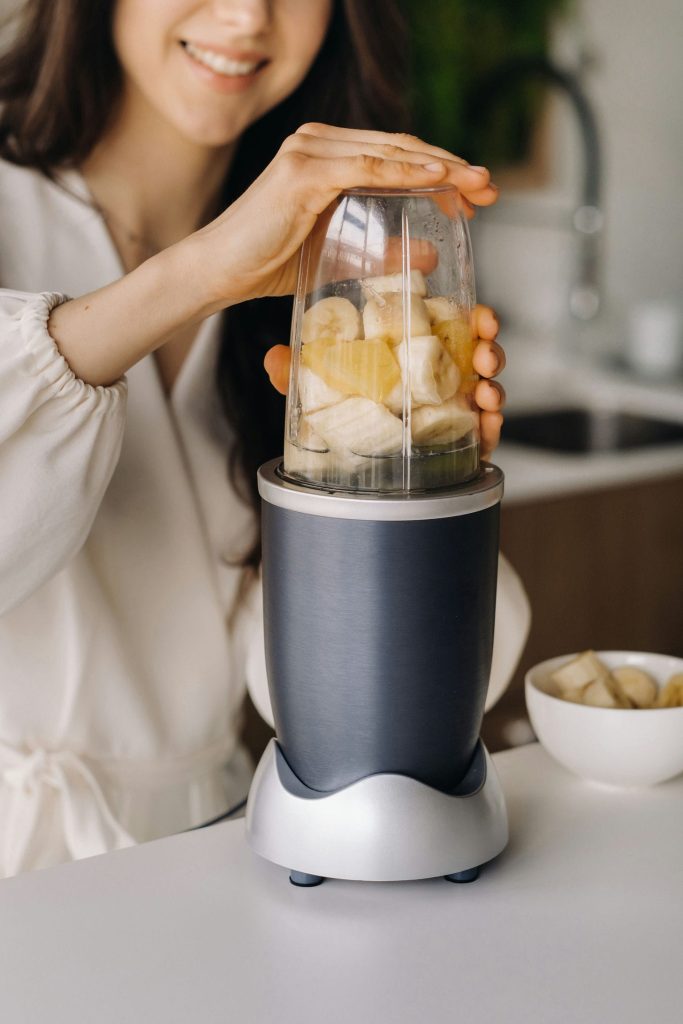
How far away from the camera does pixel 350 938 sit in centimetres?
76

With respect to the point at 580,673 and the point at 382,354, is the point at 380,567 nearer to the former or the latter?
the point at 382,354

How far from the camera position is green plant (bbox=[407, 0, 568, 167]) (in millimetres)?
3031

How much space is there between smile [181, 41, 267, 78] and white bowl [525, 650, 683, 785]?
0.67 m

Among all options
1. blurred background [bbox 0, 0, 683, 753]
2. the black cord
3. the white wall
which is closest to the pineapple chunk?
the black cord

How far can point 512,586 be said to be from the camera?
45.7 inches

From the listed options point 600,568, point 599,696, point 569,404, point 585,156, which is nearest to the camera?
point 599,696

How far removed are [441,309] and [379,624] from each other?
215mm

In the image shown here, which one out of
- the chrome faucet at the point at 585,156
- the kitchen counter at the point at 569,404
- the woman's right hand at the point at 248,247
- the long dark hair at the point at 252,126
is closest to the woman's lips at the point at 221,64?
the long dark hair at the point at 252,126

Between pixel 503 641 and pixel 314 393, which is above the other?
pixel 314 393

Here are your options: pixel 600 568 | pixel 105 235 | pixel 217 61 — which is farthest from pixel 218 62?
pixel 600 568

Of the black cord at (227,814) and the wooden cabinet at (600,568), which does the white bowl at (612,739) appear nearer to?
the black cord at (227,814)

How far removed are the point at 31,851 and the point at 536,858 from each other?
0.57 meters

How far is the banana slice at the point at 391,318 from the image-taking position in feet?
2.62

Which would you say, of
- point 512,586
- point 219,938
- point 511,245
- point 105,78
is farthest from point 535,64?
point 219,938
